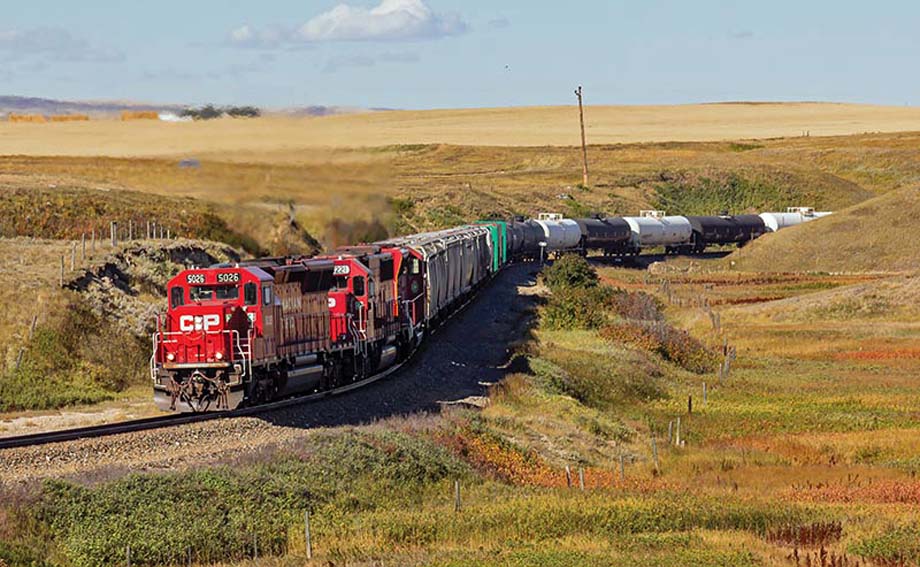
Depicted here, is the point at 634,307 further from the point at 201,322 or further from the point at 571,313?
the point at 201,322

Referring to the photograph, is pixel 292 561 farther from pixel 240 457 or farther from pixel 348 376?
pixel 348 376

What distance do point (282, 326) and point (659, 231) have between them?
80.1m

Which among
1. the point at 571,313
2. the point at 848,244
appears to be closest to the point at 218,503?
the point at 571,313

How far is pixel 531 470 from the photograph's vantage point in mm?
33344

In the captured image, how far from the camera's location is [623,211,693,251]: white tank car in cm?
11044

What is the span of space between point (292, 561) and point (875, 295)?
213 ft

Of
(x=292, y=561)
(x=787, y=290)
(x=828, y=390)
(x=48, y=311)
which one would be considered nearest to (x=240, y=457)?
(x=292, y=561)

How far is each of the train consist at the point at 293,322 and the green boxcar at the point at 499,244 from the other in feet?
85.4

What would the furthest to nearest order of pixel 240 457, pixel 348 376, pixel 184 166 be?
pixel 184 166
pixel 348 376
pixel 240 457

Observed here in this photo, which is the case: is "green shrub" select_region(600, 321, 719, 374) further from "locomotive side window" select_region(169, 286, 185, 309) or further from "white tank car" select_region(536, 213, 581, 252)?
"white tank car" select_region(536, 213, 581, 252)

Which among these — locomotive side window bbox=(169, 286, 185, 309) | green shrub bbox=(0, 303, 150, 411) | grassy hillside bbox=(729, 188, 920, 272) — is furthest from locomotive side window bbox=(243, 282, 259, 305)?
grassy hillside bbox=(729, 188, 920, 272)

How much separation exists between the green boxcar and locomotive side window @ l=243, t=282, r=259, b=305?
1957 inches

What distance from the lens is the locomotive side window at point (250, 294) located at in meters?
32.8

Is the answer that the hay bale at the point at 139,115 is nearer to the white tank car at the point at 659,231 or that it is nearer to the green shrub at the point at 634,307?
the green shrub at the point at 634,307
